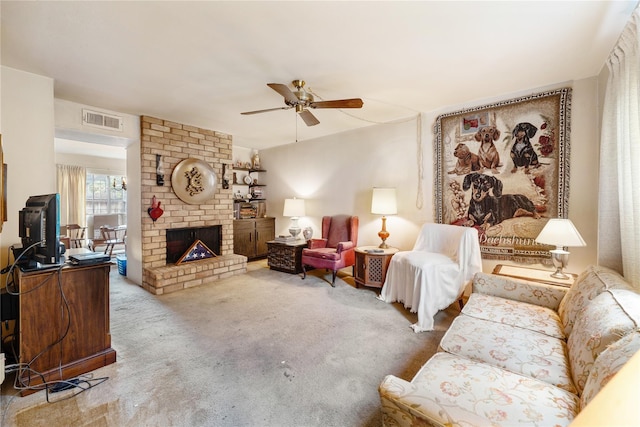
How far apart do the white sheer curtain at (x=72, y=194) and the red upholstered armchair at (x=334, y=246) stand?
569cm

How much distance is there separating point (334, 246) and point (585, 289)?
10.2ft

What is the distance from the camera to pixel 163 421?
151 cm

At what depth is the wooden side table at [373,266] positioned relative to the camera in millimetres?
3514

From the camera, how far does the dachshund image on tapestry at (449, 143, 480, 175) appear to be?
3.22 meters

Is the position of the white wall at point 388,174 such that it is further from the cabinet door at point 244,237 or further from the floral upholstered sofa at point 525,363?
the floral upholstered sofa at point 525,363

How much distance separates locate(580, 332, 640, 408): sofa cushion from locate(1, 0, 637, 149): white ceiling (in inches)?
73.8

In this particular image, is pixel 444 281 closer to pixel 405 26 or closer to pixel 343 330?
pixel 343 330

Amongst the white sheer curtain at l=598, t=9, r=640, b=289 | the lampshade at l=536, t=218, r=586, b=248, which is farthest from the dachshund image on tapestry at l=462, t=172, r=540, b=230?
the white sheer curtain at l=598, t=9, r=640, b=289

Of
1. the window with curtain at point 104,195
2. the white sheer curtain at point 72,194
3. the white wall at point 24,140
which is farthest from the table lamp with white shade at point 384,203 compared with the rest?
the white sheer curtain at point 72,194

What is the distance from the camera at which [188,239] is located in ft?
14.4

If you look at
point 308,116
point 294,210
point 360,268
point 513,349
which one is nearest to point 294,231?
point 294,210

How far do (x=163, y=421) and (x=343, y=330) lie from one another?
1.51 metres

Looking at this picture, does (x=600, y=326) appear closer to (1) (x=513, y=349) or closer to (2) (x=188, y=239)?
(1) (x=513, y=349)

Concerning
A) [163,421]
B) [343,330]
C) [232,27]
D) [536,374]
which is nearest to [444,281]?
[343,330]
